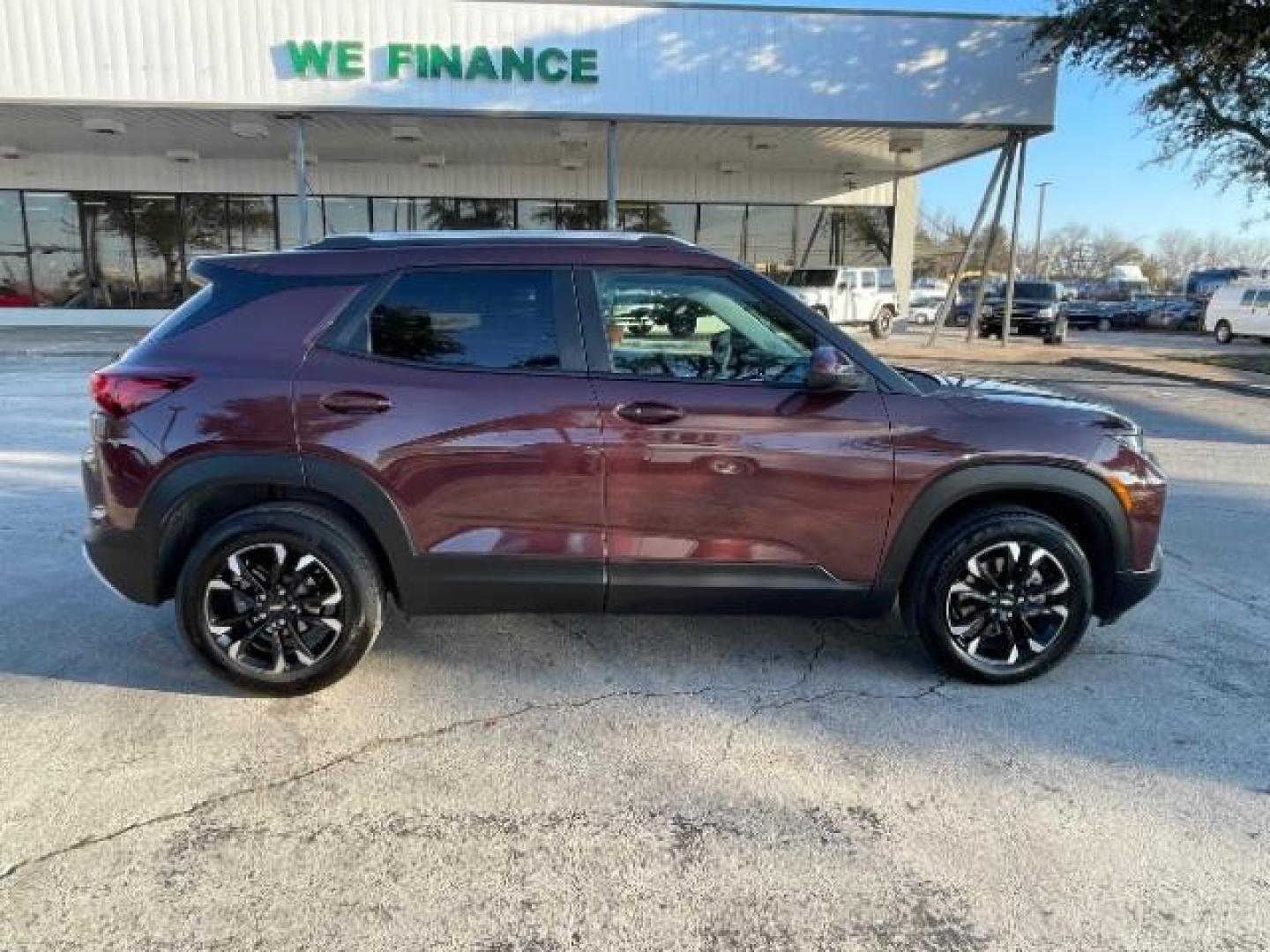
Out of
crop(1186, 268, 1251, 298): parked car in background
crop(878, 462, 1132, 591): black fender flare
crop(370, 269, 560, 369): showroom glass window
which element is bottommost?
crop(878, 462, 1132, 591): black fender flare

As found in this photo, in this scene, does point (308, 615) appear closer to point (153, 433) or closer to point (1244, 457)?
point (153, 433)

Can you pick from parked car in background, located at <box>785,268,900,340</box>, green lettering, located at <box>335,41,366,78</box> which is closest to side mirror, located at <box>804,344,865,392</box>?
green lettering, located at <box>335,41,366,78</box>

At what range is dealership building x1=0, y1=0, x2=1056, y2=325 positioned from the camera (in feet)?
50.7

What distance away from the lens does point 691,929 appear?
2.33m

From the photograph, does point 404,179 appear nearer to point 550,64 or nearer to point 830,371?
point 550,64

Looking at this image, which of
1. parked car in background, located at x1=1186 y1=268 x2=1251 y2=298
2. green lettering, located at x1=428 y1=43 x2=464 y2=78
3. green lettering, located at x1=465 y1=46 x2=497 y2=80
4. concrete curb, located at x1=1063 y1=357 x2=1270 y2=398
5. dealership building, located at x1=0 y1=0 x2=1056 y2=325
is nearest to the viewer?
concrete curb, located at x1=1063 y1=357 x2=1270 y2=398

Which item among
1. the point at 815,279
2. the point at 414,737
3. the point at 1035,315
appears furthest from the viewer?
the point at 1035,315

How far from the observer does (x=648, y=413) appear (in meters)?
3.37

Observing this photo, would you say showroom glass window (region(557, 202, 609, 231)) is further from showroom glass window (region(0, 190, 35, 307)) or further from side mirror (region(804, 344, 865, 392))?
side mirror (region(804, 344, 865, 392))

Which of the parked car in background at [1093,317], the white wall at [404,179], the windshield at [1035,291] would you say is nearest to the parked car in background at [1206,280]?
the parked car in background at [1093,317]

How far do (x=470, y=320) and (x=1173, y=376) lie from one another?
16.8m

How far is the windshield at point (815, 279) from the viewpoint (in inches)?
940

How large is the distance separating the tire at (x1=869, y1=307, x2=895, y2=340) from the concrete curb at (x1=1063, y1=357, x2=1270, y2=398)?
6062 millimetres

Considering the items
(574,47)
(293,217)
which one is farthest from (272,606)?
(293,217)
